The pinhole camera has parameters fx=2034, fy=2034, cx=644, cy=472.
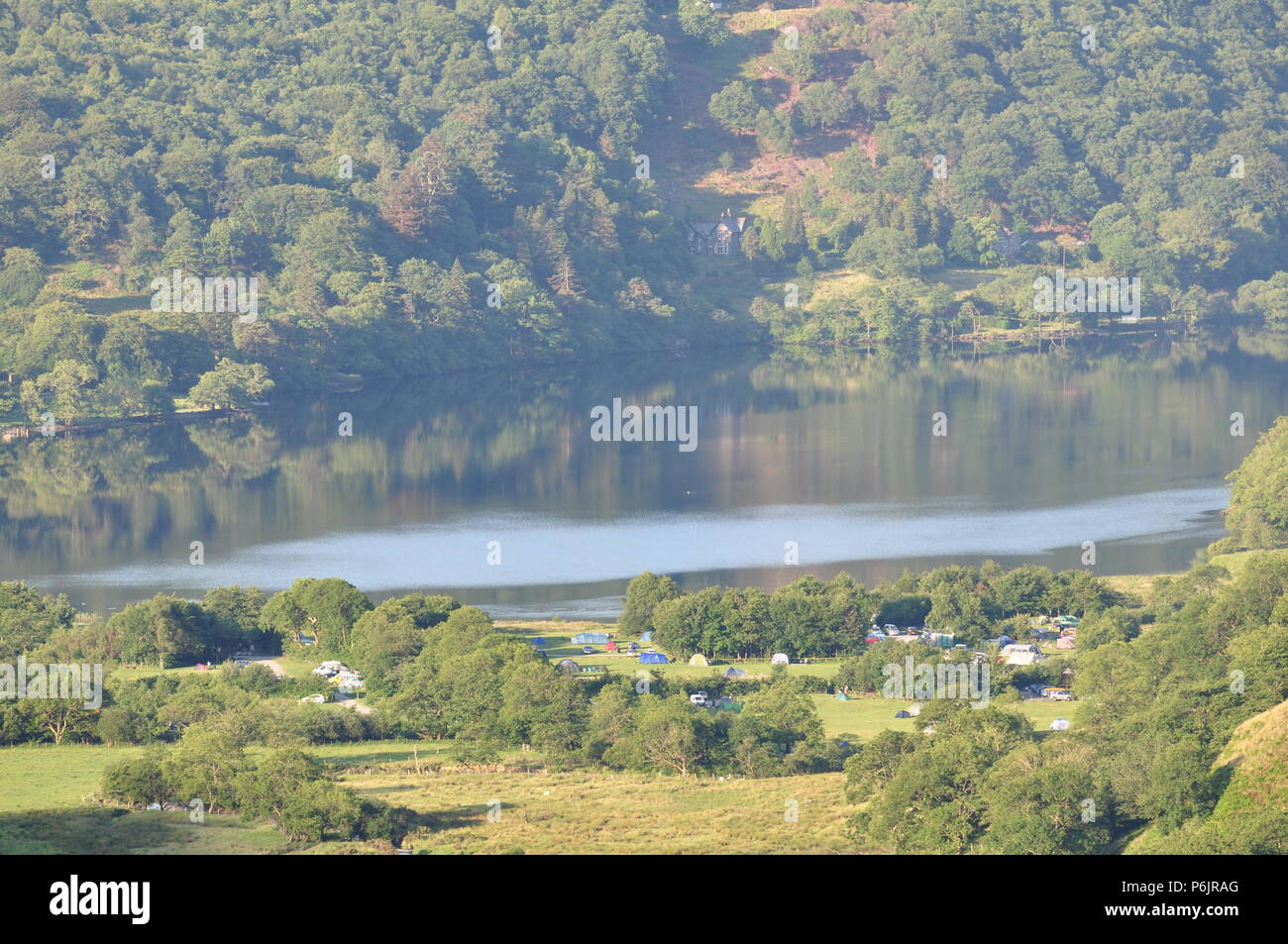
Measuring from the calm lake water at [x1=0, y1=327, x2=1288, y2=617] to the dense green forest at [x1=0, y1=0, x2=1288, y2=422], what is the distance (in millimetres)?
7512

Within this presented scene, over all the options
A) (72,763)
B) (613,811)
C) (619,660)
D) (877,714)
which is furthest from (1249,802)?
(72,763)

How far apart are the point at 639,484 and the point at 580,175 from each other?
56864mm

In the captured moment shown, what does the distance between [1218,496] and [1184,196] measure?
7235 cm

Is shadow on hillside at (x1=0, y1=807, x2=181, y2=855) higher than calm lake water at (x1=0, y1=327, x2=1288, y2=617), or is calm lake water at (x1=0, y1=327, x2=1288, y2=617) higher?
calm lake water at (x1=0, y1=327, x2=1288, y2=617)

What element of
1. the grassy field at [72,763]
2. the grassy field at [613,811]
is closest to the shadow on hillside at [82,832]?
the grassy field at [72,763]

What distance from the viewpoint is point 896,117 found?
464ft

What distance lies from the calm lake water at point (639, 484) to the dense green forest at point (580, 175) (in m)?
7.51

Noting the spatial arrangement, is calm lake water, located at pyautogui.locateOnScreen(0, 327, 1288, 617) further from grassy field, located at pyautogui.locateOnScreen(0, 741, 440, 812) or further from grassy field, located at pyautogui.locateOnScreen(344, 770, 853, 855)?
grassy field, located at pyautogui.locateOnScreen(344, 770, 853, 855)

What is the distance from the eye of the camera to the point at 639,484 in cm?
7300

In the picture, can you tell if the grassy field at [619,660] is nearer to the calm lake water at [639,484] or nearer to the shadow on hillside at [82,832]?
the calm lake water at [639,484]

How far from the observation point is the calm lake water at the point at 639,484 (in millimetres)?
59594

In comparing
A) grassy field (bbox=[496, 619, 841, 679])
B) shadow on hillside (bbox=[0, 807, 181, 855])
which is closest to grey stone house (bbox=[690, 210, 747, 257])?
grassy field (bbox=[496, 619, 841, 679])

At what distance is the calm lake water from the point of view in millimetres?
59594
